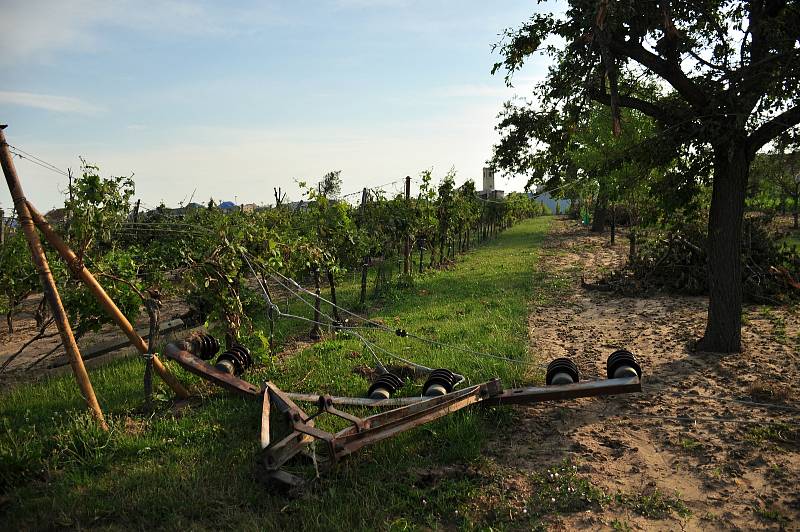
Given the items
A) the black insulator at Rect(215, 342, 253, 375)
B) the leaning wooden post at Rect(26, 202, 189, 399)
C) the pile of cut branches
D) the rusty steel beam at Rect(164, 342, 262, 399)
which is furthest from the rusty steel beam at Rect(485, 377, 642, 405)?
the pile of cut branches

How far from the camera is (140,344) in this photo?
5.26 meters

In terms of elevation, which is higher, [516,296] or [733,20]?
[733,20]

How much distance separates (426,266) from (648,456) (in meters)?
13.7

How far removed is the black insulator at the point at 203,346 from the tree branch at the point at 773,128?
6923mm

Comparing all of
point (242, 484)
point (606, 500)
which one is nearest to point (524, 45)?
point (606, 500)

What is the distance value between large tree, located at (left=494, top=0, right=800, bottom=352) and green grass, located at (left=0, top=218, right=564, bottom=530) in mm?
3023

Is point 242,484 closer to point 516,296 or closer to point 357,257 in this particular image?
point 357,257

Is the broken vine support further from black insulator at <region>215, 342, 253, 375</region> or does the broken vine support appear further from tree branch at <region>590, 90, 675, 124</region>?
tree branch at <region>590, 90, 675, 124</region>

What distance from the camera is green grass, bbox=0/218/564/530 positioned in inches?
136

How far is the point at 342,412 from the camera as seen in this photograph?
4.20m

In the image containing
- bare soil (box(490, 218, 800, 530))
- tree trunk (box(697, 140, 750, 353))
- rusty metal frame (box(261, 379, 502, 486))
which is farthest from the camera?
tree trunk (box(697, 140, 750, 353))

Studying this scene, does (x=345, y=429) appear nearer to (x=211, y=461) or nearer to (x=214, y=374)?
(x=211, y=461)

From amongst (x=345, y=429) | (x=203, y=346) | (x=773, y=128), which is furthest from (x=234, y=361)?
(x=773, y=128)

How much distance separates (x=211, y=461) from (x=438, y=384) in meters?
2.10
